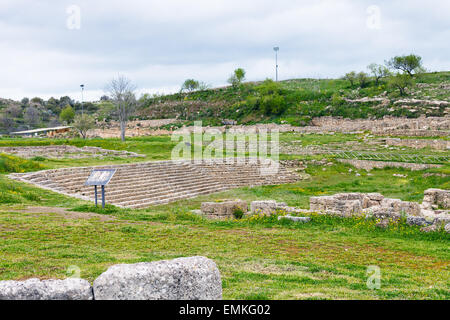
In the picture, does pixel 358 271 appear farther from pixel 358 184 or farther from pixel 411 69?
pixel 411 69

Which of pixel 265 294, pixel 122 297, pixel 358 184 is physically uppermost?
pixel 122 297

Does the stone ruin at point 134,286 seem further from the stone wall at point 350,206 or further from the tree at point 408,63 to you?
the tree at point 408,63

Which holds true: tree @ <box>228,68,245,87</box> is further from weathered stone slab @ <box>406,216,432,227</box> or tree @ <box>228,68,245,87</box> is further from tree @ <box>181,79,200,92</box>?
weathered stone slab @ <box>406,216,432,227</box>

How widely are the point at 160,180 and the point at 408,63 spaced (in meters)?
64.9

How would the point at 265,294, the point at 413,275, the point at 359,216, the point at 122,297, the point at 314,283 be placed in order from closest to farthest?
1. the point at 122,297
2. the point at 265,294
3. the point at 314,283
4. the point at 413,275
5. the point at 359,216

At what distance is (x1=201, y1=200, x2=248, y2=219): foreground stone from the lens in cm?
1568

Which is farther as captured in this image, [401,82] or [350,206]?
[401,82]

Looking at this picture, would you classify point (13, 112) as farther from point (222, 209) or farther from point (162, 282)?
point (162, 282)

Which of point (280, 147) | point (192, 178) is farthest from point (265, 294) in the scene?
point (280, 147)

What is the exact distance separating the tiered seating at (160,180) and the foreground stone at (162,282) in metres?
15.4

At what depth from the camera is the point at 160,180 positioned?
25172 millimetres

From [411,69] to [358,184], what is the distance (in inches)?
2271

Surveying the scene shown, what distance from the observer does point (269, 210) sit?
50.1 ft

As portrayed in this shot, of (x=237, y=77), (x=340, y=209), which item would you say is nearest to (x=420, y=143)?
(x=340, y=209)
